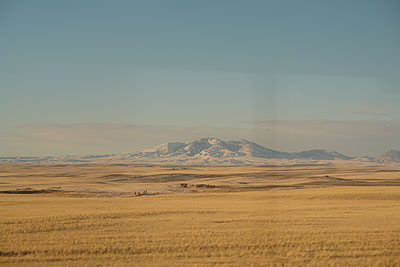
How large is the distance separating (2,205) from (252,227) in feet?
87.0

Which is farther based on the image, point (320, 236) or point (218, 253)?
point (320, 236)

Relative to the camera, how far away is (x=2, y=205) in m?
41.6

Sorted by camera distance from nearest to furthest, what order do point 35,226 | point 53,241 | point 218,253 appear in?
1. point 218,253
2. point 53,241
3. point 35,226

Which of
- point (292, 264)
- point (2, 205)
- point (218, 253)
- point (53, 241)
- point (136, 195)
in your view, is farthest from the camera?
point (136, 195)

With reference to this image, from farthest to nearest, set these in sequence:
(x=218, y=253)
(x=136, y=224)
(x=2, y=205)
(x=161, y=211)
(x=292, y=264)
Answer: (x=2, y=205) → (x=161, y=211) → (x=136, y=224) → (x=218, y=253) → (x=292, y=264)

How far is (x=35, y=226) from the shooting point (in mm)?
27750

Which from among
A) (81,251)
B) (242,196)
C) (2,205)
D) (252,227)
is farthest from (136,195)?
(81,251)

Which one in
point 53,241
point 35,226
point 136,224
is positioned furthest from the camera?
point 136,224

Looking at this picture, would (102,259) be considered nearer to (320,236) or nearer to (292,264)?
(292,264)

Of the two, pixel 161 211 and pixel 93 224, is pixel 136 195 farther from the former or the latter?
pixel 93 224

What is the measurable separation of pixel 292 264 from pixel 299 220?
11.5m

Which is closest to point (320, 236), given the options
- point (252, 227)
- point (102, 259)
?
point (252, 227)

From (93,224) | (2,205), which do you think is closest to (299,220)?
(93,224)

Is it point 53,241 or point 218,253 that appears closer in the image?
point 218,253
